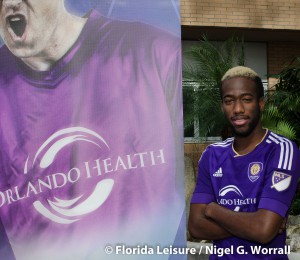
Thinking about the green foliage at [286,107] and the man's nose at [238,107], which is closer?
→ the man's nose at [238,107]

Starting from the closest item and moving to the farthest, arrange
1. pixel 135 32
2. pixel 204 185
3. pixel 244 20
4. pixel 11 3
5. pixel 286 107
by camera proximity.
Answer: pixel 204 185 < pixel 11 3 < pixel 135 32 < pixel 286 107 < pixel 244 20

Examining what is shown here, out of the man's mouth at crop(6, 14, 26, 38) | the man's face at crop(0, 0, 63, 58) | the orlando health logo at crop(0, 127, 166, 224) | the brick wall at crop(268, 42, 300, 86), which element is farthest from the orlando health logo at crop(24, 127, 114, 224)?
the brick wall at crop(268, 42, 300, 86)

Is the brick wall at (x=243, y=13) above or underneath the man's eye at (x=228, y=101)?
above

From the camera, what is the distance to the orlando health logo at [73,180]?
380cm

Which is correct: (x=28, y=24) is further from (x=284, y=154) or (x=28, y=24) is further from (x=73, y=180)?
(x=284, y=154)

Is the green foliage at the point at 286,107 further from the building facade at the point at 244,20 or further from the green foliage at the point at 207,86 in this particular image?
the green foliage at the point at 207,86

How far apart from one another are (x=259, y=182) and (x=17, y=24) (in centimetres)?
243

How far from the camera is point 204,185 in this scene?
2273 mm

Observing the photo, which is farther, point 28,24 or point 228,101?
point 28,24

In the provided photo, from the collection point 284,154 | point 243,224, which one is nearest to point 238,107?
point 284,154

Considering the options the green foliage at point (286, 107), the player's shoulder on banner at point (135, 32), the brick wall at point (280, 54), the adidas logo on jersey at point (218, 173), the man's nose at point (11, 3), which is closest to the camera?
the adidas logo on jersey at point (218, 173)

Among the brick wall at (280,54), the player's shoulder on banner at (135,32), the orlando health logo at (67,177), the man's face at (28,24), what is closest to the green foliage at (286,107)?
the brick wall at (280,54)

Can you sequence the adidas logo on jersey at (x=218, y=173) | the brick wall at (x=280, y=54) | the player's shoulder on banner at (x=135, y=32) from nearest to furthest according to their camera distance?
the adidas logo on jersey at (x=218, y=173) < the player's shoulder on banner at (x=135, y=32) < the brick wall at (x=280, y=54)

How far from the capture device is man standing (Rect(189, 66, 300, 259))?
6.73 ft
